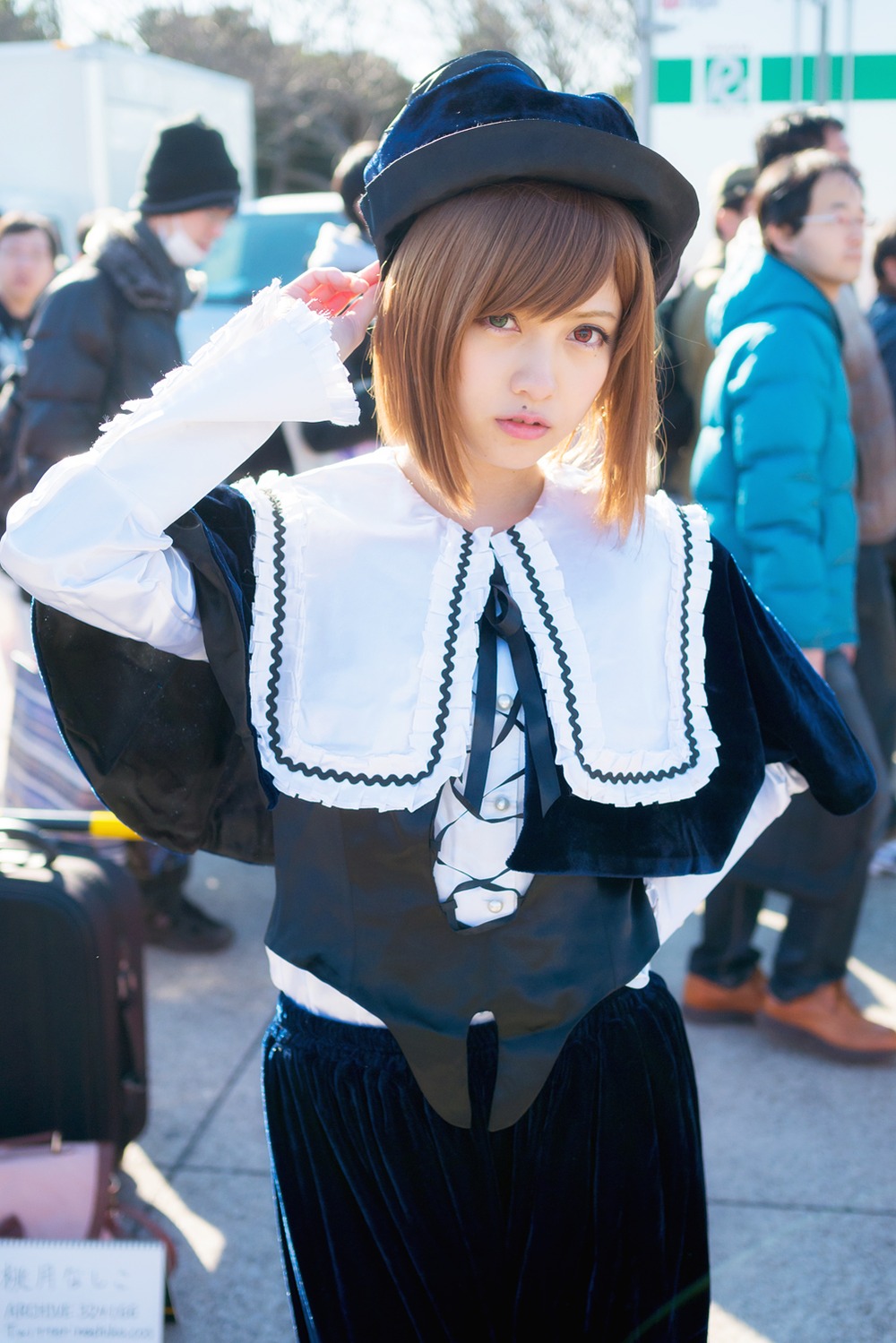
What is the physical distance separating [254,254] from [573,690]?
22.6ft

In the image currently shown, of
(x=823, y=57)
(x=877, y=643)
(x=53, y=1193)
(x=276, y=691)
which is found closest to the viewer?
(x=276, y=691)

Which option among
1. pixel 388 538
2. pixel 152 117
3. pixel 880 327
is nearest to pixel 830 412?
pixel 880 327

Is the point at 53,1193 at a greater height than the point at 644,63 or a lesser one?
lesser

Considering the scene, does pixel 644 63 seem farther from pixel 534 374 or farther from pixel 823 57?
pixel 534 374

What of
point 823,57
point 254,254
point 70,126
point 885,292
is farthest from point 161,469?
point 70,126

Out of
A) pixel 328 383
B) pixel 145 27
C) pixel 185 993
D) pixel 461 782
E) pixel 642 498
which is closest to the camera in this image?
pixel 328 383

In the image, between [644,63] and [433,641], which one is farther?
[644,63]

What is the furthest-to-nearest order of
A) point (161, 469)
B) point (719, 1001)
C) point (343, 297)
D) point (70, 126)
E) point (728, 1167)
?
1. point (70, 126)
2. point (719, 1001)
3. point (728, 1167)
4. point (343, 297)
5. point (161, 469)

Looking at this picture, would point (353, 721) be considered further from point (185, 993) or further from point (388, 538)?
point (185, 993)

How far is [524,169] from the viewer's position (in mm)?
1141

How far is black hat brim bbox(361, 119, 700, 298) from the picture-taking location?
114cm

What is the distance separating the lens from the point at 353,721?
1200 millimetres

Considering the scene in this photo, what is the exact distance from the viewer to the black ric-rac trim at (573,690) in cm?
123

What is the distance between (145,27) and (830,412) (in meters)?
21.0
